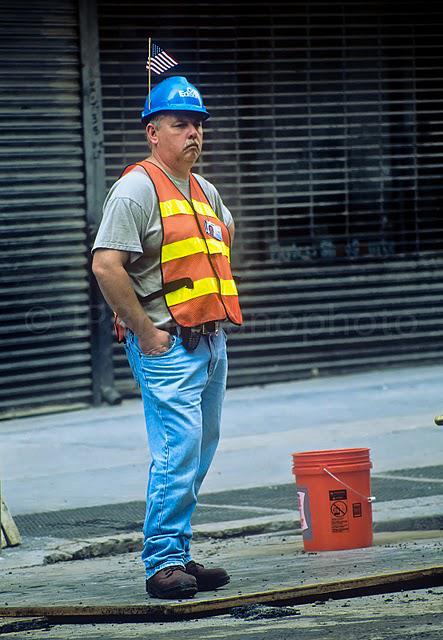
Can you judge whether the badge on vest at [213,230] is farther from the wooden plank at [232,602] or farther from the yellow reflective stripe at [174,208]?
the wooden plank at [232,602]

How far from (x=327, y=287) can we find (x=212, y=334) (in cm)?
734

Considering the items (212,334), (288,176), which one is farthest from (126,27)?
(212,334)

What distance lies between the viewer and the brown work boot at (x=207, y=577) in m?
6.12

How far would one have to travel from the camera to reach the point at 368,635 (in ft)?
17.0

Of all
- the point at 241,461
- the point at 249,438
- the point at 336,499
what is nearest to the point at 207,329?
the point at 336,499

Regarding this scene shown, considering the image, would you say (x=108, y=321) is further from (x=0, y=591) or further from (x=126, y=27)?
(x=0, y=591)

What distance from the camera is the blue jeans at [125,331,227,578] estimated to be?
6.01m

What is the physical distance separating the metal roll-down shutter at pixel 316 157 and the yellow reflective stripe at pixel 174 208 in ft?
20.6

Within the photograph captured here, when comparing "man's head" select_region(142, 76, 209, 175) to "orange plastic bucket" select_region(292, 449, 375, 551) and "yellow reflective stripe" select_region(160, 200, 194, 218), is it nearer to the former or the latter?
"yellow reflective stripe" select_region(160, 200, 194, 218)

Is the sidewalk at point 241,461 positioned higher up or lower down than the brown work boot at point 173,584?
lower down

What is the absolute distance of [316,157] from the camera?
13.3 meters

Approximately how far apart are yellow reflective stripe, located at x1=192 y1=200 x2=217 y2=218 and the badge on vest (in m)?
0.05

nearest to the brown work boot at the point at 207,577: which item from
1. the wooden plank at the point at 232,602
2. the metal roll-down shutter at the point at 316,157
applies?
the wooden plank at the point at 232,602

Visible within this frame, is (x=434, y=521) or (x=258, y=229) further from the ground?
(x=258, y=229)
